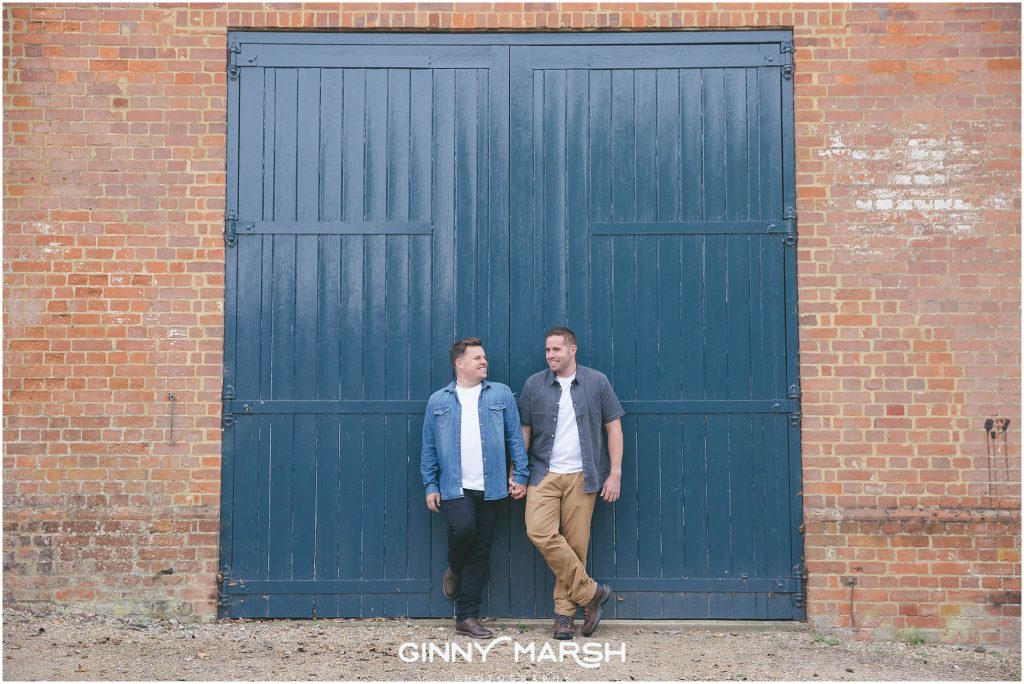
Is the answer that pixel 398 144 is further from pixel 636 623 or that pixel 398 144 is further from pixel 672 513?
pixel 636 623

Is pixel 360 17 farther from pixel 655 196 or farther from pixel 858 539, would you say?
pixel 858 539

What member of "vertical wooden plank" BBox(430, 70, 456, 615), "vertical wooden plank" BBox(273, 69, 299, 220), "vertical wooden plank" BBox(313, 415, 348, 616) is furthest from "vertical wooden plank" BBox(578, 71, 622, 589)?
"vertical wooden plank" BBox(273, 69, 299, 220)

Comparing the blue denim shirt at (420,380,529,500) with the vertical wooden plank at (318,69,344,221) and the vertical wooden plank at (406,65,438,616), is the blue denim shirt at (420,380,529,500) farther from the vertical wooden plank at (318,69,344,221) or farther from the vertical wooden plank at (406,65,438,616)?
the vertical wooden plank at (318,69,344,221)

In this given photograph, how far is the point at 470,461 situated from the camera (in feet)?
18.1

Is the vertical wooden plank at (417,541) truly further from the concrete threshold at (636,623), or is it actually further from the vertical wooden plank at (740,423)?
the vertical wooden plank at (740,423)

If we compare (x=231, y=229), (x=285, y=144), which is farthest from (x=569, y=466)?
(x=285, y=144)

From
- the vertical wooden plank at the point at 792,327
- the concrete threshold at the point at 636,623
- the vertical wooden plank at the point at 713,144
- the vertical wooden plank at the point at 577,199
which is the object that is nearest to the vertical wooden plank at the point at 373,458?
the concrete threshold at the point at 636,623

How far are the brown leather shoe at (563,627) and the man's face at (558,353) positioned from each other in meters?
1.56

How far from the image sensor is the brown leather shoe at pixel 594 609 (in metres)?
5.64

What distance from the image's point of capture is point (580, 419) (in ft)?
18.3

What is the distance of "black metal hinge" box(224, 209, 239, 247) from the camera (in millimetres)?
5961

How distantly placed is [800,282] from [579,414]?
1.78m

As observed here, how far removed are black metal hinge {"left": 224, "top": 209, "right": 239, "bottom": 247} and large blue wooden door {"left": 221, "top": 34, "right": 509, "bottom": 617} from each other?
13 millimetres

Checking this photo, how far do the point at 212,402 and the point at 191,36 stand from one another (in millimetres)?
2478
